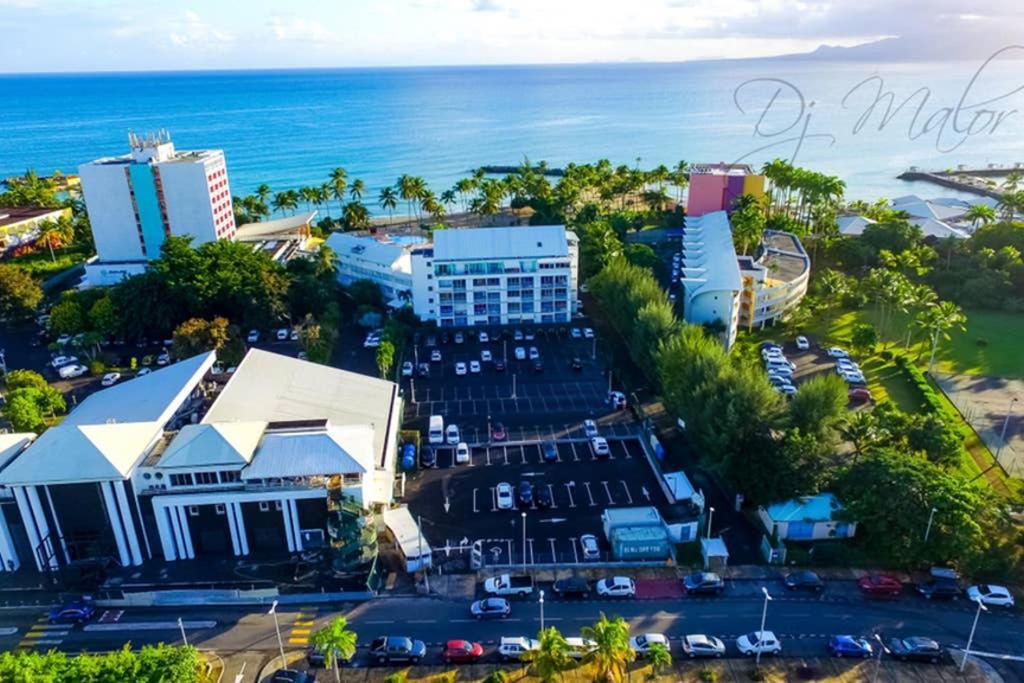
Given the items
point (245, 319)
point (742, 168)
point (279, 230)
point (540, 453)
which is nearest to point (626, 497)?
point (540, 453)

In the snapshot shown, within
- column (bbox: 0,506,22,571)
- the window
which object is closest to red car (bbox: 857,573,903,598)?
the window

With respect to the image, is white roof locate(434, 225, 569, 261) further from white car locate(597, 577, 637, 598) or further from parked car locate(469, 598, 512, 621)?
parked car locate(469, 598, 512, 621)

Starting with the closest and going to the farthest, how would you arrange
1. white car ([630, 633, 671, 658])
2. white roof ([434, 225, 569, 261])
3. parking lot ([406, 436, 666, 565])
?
1. white car ([630, 633, 671, 658])
2. parking lot ([406, 436, 666, 565])
3. white roof ([434, 225, 569, 261])

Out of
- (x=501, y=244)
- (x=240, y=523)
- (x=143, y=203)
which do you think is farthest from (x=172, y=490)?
(x=143, y=203)

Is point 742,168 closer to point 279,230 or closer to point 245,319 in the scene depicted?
point 279,230

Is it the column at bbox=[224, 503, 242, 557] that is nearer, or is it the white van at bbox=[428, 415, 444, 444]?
the column at bbox=[224, 503, 242, 557]
